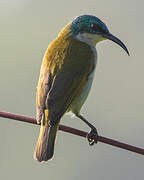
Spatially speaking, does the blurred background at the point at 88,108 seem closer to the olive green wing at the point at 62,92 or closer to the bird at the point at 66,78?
the bird at the point at 66,78

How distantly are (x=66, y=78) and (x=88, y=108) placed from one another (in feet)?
23.9

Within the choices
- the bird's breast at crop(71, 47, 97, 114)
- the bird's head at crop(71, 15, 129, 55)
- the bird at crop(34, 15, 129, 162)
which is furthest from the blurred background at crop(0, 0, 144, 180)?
the bird's breast at crop(71, 47, 97, 114)

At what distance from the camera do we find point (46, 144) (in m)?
7.72

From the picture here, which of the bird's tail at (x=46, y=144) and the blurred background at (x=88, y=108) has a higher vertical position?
the bird's tail at (x=46, y=144)

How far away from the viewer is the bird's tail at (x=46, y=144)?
7625 millimetres

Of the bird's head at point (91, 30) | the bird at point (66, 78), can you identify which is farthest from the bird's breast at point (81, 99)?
the bird's head at point (91, 30)

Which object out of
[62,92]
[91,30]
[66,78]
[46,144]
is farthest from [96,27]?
[46,144]

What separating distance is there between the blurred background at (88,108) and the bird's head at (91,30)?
205 inches

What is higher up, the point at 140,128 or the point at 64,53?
the point at 64,53

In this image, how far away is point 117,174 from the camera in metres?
14.8
